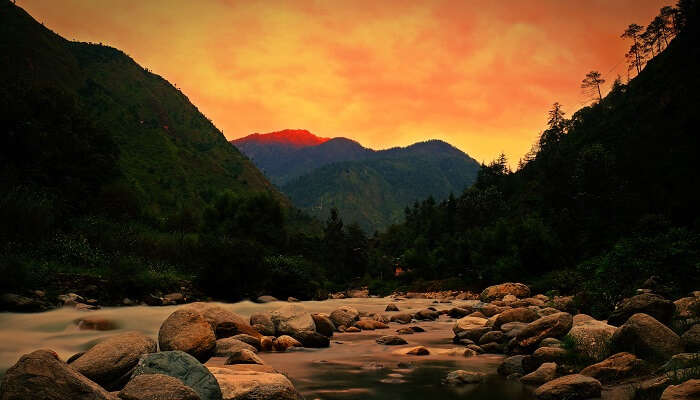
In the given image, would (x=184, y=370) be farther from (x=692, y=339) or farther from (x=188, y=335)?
(x=692, y=339)

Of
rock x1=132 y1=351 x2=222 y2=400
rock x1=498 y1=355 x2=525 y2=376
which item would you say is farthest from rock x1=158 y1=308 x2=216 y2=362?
rock x1=498 y1=355 x2=525 y2=376

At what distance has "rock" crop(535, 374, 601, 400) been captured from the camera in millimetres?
8188

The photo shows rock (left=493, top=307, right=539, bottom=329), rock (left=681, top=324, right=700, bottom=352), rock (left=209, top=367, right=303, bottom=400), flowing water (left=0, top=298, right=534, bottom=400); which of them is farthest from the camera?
rock (left=493, top=307, right=539, bottom=329)

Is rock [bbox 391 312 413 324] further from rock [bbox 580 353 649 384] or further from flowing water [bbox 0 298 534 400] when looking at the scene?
rock [bbox 580 353 649 384]

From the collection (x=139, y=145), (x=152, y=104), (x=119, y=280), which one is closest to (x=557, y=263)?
(x=119, y=280)

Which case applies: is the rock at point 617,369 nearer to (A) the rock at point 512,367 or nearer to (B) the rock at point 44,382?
(A) the rock at point 512,367

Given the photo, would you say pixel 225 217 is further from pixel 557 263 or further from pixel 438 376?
pixel 438 376

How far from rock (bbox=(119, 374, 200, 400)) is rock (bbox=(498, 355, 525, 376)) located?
25.0ft

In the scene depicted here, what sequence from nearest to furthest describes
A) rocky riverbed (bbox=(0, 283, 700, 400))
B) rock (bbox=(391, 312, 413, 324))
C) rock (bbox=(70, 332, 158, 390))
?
rocky riverbed (bbox=(0, 283, 700, 400))
rock (bbox=(70, 332, 158, 390))
rock (bbox=(391, 312, 413, 324))

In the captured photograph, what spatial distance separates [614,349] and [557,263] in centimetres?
4270

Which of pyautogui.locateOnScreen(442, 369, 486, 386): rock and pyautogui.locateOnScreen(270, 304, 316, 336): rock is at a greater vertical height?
pyautogui.locateOnScreen(270, 304, 316, 336): rock

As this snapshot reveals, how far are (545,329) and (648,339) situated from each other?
3.76m

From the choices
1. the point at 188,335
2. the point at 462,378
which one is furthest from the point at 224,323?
the point at 462,378

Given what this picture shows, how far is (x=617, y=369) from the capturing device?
897 centimetres
